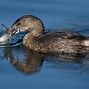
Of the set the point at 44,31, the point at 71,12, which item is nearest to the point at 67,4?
the point at 71,12

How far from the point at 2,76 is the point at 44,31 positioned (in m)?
2.65

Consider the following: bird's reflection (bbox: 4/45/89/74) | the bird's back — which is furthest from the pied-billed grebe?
bird's reflection (bbox: 4/45/89/74)

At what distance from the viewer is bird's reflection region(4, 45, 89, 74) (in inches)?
434

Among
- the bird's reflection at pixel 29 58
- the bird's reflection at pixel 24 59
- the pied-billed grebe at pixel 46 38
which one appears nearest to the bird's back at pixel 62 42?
the pied-billed grebe at pixel 46 38

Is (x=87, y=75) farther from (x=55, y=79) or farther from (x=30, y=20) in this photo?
(x=30, y=20)

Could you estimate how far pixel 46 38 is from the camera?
484 inches

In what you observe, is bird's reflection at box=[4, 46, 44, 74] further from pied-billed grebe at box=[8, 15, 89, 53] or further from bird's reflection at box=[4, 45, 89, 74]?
pied-billed grebe at box=[8, 15, 89, 53]

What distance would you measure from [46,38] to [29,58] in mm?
830

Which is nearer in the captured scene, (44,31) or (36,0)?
(44,31)

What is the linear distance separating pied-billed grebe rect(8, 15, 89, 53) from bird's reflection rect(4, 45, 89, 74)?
0.66ft

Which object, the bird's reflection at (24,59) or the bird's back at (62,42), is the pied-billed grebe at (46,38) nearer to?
A: the bird's back at (62,42)

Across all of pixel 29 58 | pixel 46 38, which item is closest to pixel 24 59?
pixel 29 58

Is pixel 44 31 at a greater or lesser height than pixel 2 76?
greater

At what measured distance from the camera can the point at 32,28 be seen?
12.8 meters
